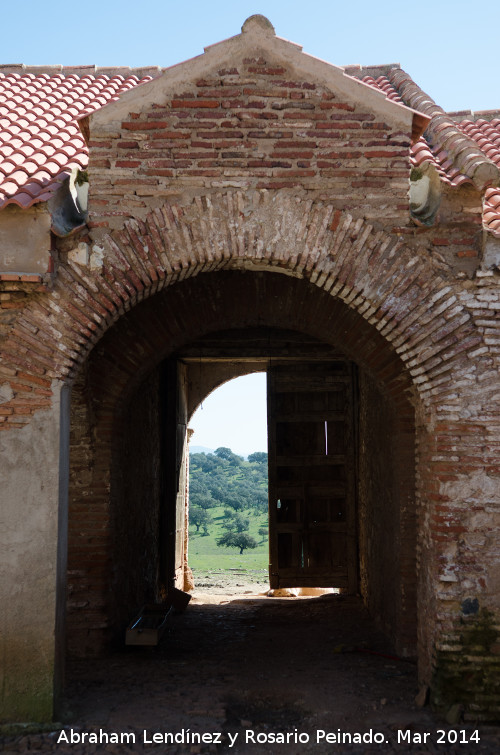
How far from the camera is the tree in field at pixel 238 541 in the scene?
25344 millimetres

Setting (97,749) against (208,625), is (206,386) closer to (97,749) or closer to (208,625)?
(208,625)

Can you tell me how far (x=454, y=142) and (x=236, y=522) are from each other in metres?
25.7

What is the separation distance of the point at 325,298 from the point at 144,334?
186 centimetres

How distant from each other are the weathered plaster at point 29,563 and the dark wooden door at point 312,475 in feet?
17.7

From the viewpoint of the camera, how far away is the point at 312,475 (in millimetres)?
10117

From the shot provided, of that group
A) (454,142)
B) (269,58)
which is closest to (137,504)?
(269,58)

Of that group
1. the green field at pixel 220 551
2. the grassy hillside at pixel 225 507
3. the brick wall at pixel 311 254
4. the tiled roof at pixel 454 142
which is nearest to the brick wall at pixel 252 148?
the brick wall at pixel 311 254

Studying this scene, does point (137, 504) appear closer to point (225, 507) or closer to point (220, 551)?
point (220, 551)

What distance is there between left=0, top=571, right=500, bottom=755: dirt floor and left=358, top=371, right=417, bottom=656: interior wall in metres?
0.35

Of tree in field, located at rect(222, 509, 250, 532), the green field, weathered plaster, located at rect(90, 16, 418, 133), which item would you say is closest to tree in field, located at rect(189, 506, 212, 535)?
the green field

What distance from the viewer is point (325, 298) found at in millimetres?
6875

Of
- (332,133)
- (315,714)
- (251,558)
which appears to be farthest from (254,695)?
(251,558)

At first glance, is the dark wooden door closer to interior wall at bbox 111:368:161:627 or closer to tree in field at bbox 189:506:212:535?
interior wall at bbox 111:368:161:627

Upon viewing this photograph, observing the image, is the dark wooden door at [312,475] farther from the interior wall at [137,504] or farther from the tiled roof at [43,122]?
the tiled roof at [43,122]
